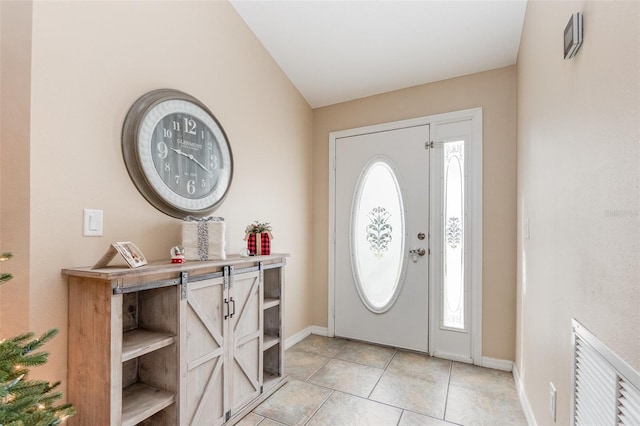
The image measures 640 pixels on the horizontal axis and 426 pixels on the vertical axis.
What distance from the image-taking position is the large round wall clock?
177 centimetres

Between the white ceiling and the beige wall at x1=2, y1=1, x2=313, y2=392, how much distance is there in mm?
331

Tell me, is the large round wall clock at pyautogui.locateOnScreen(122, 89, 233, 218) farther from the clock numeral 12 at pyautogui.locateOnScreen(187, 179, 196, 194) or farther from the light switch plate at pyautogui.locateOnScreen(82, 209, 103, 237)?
the light switch plate at pyautogui.locateOnScreen(82, 209, 103, 237)

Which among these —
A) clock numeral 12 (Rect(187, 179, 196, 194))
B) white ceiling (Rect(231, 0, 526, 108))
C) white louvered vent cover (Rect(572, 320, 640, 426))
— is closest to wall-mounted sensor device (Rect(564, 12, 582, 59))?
white louvered vent cover (Rect(572, 320, 640, 426))

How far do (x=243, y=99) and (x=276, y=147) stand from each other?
0.55 m

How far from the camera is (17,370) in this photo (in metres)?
1.09

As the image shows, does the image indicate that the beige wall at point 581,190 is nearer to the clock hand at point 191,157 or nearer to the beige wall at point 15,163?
the clock hand at point 191,157

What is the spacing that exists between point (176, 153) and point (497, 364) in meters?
2.99

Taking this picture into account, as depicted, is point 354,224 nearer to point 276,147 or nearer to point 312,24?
point 276,147

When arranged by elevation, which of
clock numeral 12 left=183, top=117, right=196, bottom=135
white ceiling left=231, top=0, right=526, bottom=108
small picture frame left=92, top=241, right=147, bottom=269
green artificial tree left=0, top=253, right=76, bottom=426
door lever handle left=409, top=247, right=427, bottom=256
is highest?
white ceiling left=231, top=0, right=526, bottom=108

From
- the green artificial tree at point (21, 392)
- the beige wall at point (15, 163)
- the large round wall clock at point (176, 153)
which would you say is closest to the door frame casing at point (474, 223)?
the large round wall clock at point (176, 153)

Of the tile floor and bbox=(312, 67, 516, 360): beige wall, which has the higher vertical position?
bbox=(312, 67, 516, 360): beige wall

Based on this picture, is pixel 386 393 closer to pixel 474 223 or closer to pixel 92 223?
pixel 474 223

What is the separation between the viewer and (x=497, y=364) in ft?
8.75

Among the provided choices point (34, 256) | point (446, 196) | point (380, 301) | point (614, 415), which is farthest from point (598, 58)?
point (380, 301)
